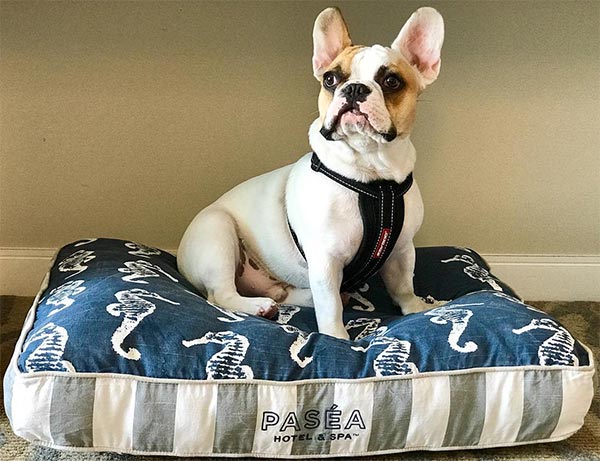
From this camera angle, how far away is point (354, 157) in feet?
4.97

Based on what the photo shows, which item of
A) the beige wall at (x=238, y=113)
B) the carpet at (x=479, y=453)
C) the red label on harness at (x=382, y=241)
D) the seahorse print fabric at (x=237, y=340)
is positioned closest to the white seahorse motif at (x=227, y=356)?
the seahorse print fabric at (x=237, y=340)

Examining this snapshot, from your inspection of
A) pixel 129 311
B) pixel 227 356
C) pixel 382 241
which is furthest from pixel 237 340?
pixel 382 241

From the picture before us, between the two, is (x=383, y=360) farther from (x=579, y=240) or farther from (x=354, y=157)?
(x=579, y=240)

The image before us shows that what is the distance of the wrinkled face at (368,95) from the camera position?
1405 mm

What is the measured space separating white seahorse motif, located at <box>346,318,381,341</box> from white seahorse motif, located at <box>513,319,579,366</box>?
33cm

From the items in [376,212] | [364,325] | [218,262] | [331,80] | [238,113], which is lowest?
[364,325]

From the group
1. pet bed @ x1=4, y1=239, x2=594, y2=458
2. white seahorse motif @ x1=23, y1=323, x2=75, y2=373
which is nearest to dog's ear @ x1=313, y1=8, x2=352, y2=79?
pet bed @ x1=4, y1=239, x2=594, y2=458

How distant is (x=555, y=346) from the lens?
131cm

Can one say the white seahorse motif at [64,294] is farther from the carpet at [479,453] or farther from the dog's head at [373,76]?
the dog's head at [373,76]

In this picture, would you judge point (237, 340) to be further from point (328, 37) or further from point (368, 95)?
point (328, 37)

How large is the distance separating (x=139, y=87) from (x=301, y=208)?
0.74m

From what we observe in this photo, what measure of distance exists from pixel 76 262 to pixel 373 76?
79 cm

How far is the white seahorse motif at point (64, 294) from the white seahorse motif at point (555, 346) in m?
0.84

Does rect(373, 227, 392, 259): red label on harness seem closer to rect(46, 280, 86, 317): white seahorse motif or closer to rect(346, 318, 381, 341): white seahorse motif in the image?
rect(346, 318, 381, 341): white seahorse motif
